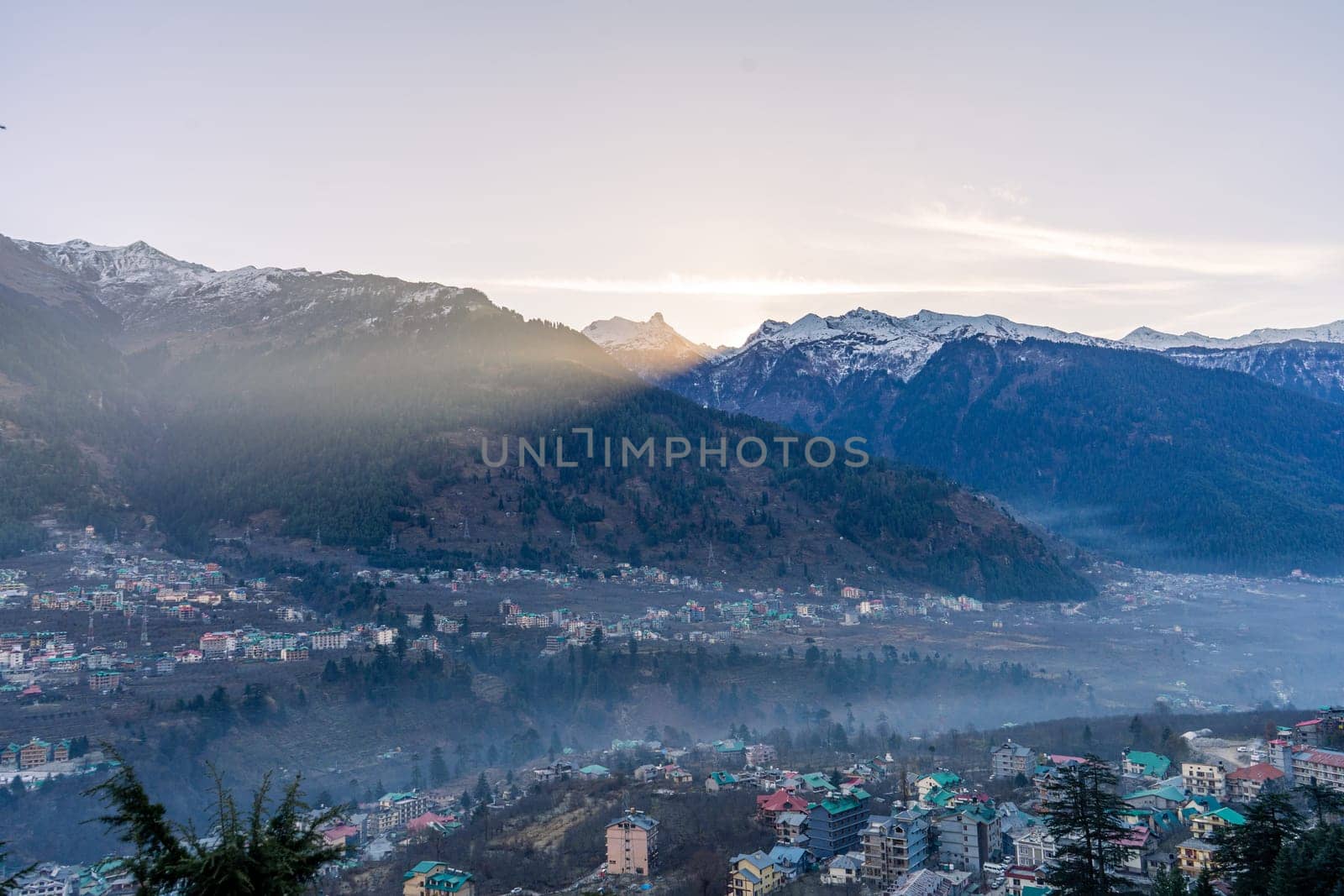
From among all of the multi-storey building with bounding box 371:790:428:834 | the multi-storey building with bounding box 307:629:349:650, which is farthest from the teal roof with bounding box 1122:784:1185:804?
the multi-storey building with bounding box 307:629:349:650

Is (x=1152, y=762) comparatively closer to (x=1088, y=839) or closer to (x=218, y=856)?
(x=1088, y=839)

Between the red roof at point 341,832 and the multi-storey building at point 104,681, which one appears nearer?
the red roof at point 341,832

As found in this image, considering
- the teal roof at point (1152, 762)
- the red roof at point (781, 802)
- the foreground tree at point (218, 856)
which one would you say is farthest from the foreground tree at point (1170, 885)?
the teal roof at point (1152, 762)

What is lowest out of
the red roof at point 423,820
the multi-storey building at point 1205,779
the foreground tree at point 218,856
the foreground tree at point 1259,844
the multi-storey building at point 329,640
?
the multi-storey building at point 329,640

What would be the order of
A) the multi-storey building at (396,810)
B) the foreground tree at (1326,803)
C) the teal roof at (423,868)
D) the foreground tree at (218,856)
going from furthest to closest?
the multi-storey building at (396,810) < the teal roof at (423,868) < the foreground tree at (1326,803) < the foreground tree at (218,856)

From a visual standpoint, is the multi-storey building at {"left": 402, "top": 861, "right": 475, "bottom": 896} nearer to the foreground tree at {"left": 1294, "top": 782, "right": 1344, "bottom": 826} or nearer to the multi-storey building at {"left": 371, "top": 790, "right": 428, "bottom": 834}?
the multi-storey building at {"left": 371, "top": 790, "right": 428, "bottom": 834}

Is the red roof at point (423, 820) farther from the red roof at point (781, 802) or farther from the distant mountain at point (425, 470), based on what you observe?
the distant mountain at point (425, 470)

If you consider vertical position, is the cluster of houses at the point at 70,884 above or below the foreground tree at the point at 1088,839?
below
